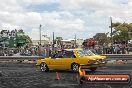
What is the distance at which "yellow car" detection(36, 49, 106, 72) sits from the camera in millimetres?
20766

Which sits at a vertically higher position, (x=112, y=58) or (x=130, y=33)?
(x=130, y=33)

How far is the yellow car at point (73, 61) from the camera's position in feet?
68.1

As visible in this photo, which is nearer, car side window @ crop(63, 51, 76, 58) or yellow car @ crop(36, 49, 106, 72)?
yellow car @ crop(36, 49, 106, 72)

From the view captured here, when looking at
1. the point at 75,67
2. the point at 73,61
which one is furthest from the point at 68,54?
the point at 75,67

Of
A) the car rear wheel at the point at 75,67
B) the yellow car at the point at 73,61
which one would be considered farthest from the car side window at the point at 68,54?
the car rear wheel at the point at 75,67

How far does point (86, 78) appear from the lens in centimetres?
1349

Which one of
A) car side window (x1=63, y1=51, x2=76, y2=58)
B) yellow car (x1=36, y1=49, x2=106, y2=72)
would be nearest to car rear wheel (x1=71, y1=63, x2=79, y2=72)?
yellow car (x1=36, y1=49, x2=106, y2=72)

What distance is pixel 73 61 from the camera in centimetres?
2145

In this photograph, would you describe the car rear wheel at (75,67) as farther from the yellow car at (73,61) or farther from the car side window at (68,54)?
the car side window at (68,54)

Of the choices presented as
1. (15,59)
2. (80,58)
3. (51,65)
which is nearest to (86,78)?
(80,58)

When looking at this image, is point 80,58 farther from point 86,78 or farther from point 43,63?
point 86,78

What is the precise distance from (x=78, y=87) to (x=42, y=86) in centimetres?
165

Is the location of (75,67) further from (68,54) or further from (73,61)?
(68,54)

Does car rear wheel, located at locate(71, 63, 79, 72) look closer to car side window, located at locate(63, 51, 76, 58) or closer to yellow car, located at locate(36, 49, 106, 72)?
yellow car, located at locate(36, 49, 106, 72)
